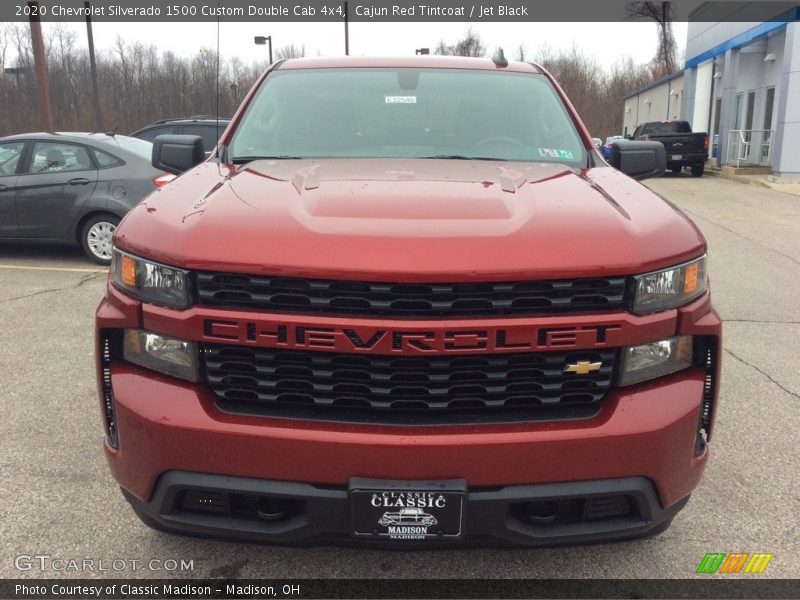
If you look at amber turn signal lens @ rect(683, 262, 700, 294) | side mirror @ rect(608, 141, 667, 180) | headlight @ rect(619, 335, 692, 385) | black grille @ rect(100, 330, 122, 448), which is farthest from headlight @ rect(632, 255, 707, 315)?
black grille @ rect(100, 330, 122, 448)

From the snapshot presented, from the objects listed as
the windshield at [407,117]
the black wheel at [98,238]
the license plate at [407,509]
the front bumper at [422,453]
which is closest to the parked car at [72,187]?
the black wheel at [98,238]

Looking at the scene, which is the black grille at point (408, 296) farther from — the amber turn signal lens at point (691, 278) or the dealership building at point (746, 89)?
the dealership building at point (746, 89)

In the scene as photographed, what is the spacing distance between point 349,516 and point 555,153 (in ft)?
6.33

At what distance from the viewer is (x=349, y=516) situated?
1977mm

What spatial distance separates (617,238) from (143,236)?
143 cm

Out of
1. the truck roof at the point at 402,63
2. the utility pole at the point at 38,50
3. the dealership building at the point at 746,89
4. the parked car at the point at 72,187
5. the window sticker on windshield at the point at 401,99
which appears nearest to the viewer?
the window sticker on windshield at the point at 401,99

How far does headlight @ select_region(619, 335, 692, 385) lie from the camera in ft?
6.71

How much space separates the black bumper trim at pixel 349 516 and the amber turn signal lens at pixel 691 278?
1.93 feet

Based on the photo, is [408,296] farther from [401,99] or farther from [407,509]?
[401,99]

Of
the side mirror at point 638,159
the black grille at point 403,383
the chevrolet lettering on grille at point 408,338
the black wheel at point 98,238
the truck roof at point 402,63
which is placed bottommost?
the black wheel at point 98,238

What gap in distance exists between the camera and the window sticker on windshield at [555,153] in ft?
10.2

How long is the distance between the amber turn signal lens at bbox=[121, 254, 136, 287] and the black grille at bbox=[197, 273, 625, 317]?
11.2 inches

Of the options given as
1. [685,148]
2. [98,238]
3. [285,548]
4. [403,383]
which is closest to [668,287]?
[403,383]

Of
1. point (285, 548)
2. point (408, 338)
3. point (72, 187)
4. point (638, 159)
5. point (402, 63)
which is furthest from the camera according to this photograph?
point (72, 187)
